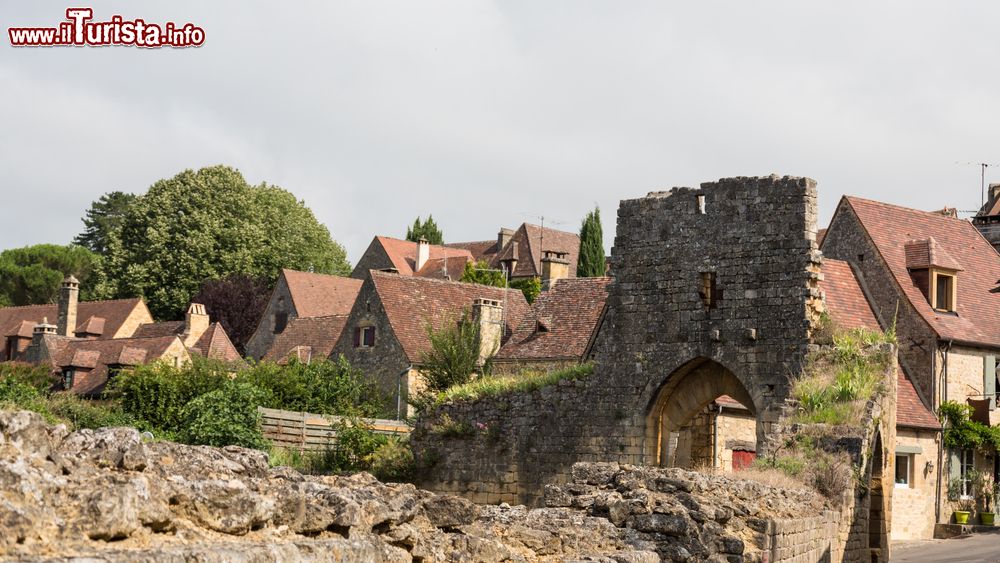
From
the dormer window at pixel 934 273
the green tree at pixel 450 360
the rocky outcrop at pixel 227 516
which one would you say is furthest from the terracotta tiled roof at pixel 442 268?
the rocky outcrop at pixel 227 516

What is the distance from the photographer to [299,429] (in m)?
29.6

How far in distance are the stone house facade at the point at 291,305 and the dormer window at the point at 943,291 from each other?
3640 centimetres

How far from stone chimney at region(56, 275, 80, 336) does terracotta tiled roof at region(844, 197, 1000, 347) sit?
4229 centimetres

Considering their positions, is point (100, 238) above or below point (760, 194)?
above

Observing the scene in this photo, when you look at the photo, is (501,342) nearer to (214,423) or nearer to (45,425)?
(214,423)

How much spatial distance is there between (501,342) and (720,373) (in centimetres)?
1749

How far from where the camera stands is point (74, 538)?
523 cm

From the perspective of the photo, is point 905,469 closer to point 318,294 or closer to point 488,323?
point 488,323

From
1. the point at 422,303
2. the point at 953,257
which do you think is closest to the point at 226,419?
the point at 422,303

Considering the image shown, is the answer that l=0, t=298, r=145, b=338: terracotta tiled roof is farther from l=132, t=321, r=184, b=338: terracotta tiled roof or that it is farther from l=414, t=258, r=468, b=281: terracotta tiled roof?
l=414, t=258, r=468, b=281: terracotta tiled roof

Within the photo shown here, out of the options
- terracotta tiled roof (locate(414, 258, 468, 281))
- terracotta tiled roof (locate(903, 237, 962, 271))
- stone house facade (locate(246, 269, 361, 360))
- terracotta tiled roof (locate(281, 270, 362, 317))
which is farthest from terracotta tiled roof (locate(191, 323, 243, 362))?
terracotta tiled roof (locate(903, 237, 962, 271))

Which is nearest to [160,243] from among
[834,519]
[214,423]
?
[214,423]

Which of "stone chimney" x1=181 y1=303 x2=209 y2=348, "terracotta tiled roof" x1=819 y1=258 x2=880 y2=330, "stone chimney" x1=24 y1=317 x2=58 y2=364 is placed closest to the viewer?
Answer: "terracotta tiled roof" x1=819 y1=258 x2=880 y2=330

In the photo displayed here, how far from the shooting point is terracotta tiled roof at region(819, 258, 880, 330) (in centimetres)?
2867
